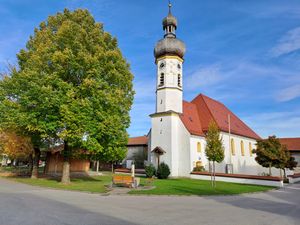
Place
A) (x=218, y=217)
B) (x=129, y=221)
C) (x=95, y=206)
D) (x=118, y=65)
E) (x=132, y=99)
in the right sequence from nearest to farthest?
(x=129, y=221) → (x=218, y=217) → (x=95, y=206) → (x=118, y=65) → (x=132, y=99)

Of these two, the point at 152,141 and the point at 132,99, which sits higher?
the point at 132,99

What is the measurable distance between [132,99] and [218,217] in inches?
593

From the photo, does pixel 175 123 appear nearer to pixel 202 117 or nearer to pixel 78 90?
pixel 202 117

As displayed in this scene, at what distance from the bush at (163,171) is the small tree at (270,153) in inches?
448

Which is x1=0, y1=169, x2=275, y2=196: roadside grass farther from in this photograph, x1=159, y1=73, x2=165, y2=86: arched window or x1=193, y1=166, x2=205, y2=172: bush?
x1=159, y1=73, x2=165, y2=86: arched window

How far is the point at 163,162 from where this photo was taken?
28422 millimetres

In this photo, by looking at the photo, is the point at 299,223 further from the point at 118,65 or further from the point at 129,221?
the point at 118,65

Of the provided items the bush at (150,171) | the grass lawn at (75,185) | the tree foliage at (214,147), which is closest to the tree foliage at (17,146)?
the grass lawn at (75,185)

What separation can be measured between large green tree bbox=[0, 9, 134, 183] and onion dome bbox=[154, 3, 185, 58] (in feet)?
39.4

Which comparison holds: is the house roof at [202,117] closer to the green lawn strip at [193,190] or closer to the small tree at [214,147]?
the small tree at [214,147]

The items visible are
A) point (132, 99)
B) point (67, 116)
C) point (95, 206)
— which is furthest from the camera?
point (132, 99)

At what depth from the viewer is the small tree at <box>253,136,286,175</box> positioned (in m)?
27.4

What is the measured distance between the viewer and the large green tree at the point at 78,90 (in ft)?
56.7

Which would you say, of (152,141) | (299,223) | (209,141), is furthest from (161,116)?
(299,223)
